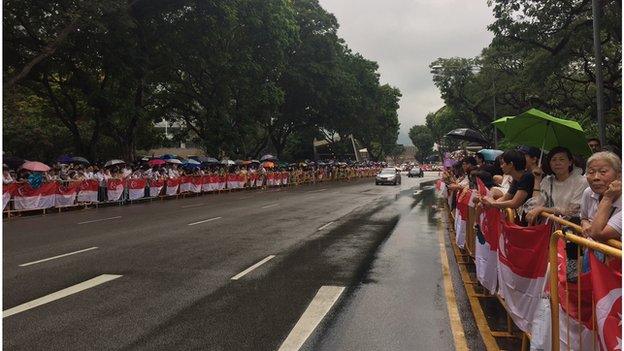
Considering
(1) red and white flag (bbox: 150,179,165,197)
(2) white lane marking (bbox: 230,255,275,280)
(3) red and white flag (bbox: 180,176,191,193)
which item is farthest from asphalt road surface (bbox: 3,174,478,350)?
(3) red and white flag (bbox: 180,176,191,193)

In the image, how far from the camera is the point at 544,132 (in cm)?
690

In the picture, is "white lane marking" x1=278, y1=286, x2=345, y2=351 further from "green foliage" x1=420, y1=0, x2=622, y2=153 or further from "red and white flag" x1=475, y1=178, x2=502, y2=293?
"green foliage" x1=420, y1=0, x2=622, y2=153

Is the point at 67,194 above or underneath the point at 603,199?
underneath

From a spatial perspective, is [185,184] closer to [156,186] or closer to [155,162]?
[155,162]

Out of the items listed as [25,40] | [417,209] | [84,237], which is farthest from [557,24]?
[25,40]

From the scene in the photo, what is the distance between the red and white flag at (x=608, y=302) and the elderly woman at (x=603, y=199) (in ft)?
1.83

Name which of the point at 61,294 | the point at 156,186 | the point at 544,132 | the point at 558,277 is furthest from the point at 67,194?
the point at 558,277

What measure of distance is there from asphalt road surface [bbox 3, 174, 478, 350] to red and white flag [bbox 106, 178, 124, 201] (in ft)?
25.5

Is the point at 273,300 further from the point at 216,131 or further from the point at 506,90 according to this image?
the point at 506,90

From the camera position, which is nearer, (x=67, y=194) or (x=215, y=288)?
(x=215, y=288)

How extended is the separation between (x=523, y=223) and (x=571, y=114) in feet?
102

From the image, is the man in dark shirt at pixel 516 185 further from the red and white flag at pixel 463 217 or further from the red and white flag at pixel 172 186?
the red and white flag at pixel 172 186

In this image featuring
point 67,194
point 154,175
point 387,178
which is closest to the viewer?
point 67,194

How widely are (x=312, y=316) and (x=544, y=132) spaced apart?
4.09m
